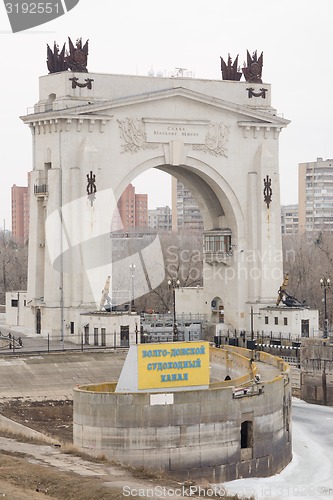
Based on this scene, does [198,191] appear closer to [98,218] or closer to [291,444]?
[98,218]

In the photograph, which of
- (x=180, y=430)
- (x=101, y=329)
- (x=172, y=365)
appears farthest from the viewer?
(x=101, y=329)

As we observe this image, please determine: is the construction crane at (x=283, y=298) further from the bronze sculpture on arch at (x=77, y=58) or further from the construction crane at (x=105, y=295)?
the bronze sculpture on arch at (x=77, y=58)

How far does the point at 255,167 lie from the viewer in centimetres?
7669

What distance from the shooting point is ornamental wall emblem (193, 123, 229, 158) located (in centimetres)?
7481

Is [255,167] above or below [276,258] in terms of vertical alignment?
above

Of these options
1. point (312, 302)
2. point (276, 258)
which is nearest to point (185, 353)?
point (276, 258)

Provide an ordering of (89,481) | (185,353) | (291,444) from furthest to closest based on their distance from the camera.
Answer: (291,444), (185,353), (89,481)

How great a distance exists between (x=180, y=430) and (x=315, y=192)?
5127 inches

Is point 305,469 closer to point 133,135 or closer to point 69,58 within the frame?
point 133,135

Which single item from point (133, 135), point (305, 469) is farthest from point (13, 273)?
point (305, 469)

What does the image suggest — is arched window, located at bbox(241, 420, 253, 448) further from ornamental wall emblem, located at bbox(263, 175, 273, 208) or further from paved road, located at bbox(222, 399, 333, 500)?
ornamental wall emblem, located at bbox(263, 175, 273, 208)

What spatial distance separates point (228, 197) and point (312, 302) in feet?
87.2

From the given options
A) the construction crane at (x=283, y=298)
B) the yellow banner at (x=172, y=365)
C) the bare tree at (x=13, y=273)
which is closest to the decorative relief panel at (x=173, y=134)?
the construction crane at (x=283, y=298)

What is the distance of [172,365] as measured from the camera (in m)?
47.6
